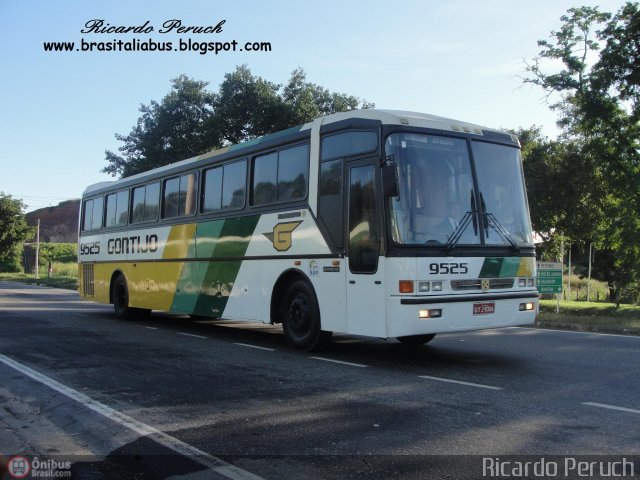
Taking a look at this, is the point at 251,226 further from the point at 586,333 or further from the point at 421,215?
the point at 586,333

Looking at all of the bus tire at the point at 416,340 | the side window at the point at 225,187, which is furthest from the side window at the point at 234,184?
the bus tire at the point at 416,340

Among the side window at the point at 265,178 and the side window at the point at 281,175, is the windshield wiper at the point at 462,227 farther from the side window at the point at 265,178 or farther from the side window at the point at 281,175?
the side window at the point at 265,178

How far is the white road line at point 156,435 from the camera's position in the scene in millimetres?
4316

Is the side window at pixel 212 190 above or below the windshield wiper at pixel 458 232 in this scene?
above

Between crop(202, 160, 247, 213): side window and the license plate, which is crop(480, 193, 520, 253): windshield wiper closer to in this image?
the license plate

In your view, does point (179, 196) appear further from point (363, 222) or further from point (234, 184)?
point (363, 222)

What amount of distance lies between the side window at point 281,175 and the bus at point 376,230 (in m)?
0.03

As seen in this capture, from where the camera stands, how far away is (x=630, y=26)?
870 inches

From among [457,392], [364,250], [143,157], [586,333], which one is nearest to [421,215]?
Result: [364,250]

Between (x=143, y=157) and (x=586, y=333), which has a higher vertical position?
(x=143, y=157)

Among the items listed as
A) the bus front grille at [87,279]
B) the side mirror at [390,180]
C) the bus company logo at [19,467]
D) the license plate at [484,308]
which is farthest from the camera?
the bus front grille at [87,279]

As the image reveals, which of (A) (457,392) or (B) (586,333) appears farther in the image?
(B) (586,333)

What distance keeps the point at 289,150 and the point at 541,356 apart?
5.17m

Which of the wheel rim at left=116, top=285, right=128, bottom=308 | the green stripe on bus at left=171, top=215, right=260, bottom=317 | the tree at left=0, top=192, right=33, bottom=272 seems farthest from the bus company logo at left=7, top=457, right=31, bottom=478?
the tree at left=0, top=192, right=33, bottom=272
